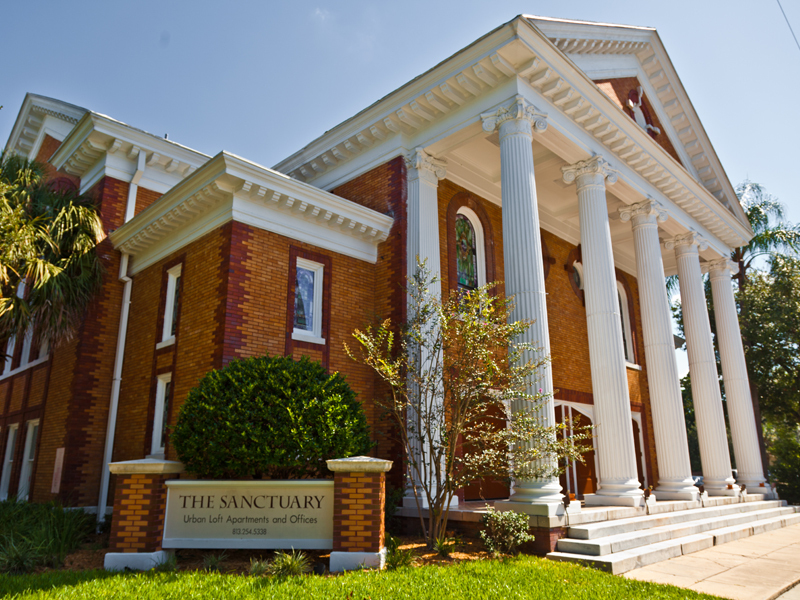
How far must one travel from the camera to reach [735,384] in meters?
19.3

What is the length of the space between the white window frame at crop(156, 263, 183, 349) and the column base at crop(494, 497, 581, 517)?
27.8ft

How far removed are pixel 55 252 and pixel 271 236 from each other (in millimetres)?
5417

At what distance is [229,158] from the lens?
11414mm

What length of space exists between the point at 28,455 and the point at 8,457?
163 cm

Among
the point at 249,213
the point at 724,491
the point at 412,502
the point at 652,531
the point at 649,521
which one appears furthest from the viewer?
the point at 724,491

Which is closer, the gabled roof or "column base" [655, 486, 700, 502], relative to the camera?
the gabled roof

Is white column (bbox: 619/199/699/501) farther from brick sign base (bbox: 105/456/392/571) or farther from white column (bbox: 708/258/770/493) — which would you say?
brick sign base (bbox: 105/456/392/571)

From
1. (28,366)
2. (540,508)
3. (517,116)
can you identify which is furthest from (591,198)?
(28,366)

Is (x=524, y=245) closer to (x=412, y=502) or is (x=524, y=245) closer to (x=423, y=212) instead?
(x=423, y=212)

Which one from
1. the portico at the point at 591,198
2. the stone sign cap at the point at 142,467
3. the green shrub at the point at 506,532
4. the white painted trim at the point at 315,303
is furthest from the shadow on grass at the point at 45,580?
the portico at the point at 591,198

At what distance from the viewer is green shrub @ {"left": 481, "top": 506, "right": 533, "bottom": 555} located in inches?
350

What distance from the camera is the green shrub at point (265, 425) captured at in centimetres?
872

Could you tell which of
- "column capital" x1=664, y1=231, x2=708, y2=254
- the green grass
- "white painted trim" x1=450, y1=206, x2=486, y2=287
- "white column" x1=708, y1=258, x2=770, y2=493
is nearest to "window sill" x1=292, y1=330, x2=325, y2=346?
"white painted trim" x1=450, y1=206, x2=486, y2=287

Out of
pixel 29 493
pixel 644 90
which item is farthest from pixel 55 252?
pixel 644 90
